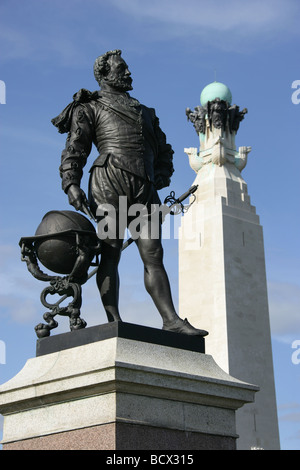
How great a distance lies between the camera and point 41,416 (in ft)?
23.9

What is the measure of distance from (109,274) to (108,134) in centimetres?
137

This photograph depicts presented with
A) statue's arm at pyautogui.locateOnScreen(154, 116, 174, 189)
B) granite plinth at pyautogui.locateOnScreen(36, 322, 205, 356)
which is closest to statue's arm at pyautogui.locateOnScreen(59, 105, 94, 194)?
statue's arm at pyautogui.locateOnScreen(154, 116, 174, 189)

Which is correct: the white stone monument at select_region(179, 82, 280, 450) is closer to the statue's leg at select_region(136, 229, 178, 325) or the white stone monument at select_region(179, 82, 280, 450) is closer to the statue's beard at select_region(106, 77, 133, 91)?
the statue's beard at select_region(106, 77, 133, 91)

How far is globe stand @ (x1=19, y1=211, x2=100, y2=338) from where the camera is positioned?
25.2 feet

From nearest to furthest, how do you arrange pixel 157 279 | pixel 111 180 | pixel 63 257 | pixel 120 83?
pixel 63 257 → pixel 157 279 → pixel 111 180 → pixel 120 83

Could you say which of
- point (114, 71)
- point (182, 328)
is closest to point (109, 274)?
point (182, 328)

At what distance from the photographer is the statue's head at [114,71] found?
8.70 m

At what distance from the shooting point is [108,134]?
840cm

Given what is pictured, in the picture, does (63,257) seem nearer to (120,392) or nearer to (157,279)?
(157,279)

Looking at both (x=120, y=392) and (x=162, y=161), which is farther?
(x=162, y=161)

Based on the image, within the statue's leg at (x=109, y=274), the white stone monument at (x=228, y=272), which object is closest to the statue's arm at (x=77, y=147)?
the statue's leg at (x=109, y=274)
